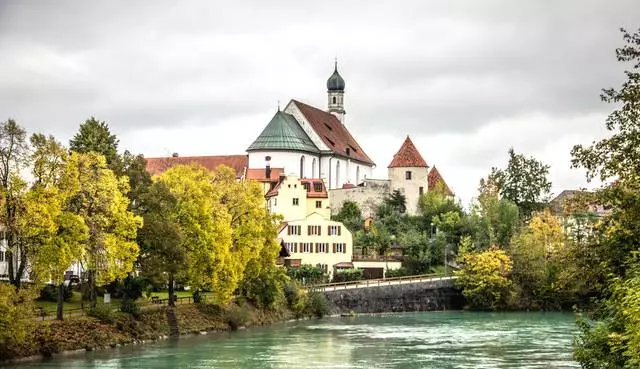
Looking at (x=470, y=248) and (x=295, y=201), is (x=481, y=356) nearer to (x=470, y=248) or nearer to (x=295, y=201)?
(x=470, y=248)

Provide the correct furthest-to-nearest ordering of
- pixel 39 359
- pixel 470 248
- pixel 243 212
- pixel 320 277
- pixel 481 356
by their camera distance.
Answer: pixel 470 248 → pixel 320 277 → pixel 243 212 → pixel 481 356 → pixel 39 359

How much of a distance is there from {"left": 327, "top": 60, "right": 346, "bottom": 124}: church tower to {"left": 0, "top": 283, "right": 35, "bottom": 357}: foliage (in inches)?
4359

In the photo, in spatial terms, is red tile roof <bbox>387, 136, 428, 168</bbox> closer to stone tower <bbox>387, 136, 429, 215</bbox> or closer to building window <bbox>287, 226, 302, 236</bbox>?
stone tower <bbox>387, 136, 429, 215</bbox>

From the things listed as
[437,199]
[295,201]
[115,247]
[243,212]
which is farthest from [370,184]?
[115,247]

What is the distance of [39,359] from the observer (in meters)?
52.0

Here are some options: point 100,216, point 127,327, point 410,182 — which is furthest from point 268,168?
point 100,216

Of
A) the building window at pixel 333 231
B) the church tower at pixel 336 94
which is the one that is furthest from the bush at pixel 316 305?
the church tower at pixel 336 94

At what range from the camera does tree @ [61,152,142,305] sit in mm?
59312

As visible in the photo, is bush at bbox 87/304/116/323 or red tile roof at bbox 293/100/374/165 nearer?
bush at bbox 87/304/116/323

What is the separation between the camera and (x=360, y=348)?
62.1 metres

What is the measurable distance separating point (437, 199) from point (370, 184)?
9.55 m

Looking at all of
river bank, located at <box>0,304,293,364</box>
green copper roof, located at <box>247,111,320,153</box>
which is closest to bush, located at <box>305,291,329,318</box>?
river bank, located at <box>0,304,293,364</box>

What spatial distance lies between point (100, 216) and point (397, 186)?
78002 millimetres

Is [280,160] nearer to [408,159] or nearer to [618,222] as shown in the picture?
[408,159]
